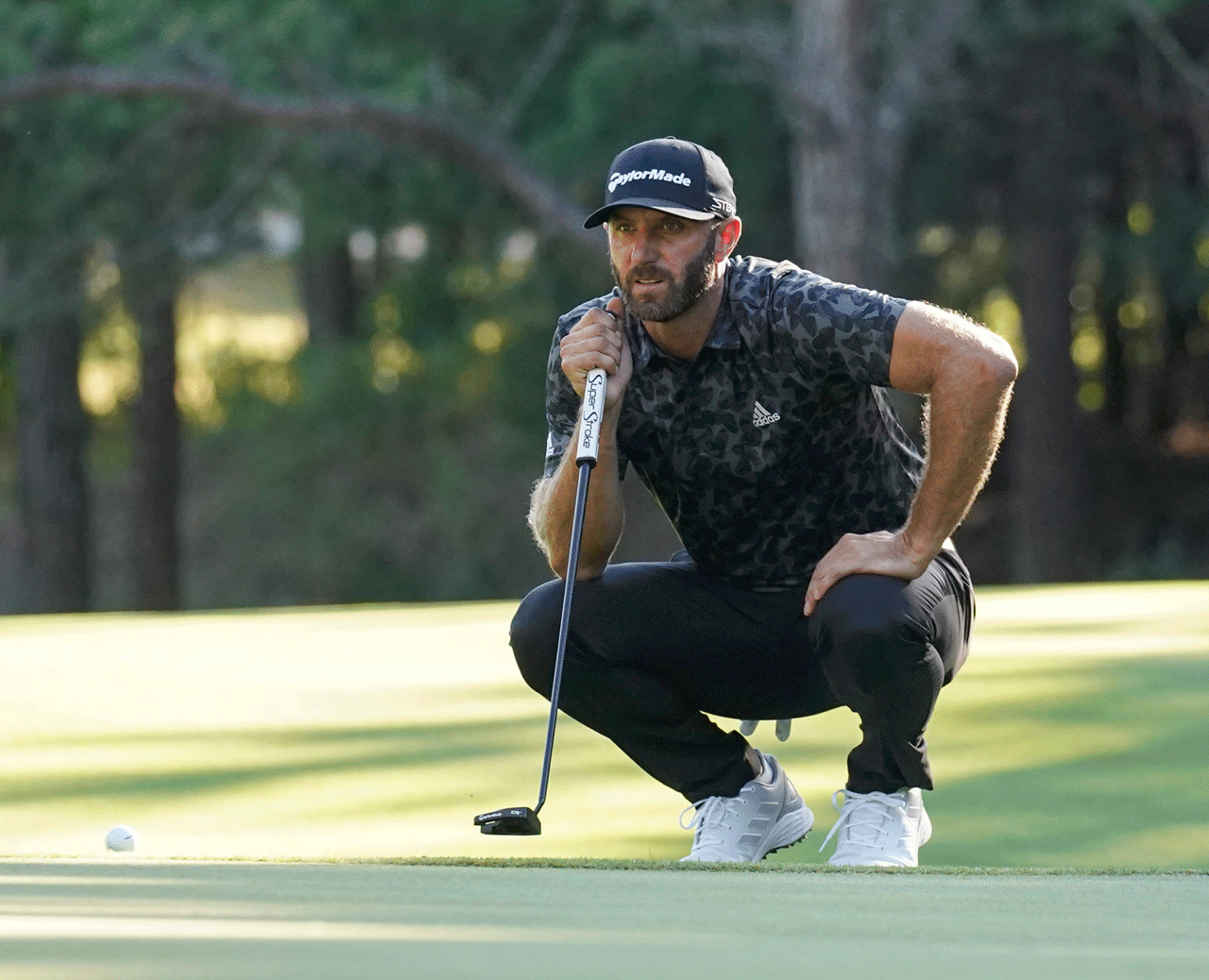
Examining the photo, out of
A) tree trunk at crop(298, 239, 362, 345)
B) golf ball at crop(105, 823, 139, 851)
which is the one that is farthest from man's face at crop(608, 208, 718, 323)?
tree trunk at crop(298, 239, 362, 345)

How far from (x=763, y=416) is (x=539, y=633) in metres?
0.56

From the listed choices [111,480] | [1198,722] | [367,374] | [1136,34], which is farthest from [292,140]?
[1198,722]

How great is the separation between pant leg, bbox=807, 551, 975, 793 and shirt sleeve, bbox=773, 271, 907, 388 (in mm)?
349

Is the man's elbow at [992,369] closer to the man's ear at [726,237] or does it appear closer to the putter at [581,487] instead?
the man's ear at [726,237]

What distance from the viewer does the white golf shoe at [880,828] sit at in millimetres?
3279

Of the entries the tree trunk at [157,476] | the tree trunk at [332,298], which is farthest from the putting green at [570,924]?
the tree trunk at [332,298]

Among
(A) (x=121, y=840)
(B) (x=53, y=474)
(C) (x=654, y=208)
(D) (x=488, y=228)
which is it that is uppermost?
(D) (x=488, y=228)

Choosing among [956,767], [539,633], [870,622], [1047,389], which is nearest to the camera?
[870,622]

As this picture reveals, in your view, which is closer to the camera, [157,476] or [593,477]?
[593,477]

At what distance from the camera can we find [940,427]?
3.39 m

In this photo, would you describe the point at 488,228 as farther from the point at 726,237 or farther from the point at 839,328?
the point at 839,328

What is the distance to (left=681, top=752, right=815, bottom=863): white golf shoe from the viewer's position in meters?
3.50

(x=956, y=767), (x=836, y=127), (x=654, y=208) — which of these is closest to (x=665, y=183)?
(x=654, y=208)

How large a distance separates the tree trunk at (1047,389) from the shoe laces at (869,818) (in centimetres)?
1211
